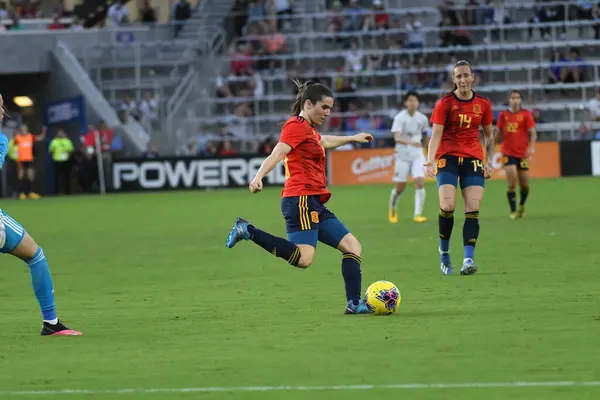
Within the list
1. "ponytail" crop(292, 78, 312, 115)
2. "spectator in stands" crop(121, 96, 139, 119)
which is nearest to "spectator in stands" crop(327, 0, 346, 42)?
"spectator in stands" crop(121, 96, 139, 119)

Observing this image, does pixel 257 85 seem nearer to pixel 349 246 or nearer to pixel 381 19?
pixel 381 19

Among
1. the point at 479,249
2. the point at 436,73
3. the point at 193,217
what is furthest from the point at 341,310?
the point at 436,73

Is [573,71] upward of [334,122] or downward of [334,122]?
upward

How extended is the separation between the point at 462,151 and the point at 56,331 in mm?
5669

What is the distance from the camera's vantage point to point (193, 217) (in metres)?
27.2

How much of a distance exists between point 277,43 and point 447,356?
35.5 meters

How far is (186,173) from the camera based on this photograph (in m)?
40.6

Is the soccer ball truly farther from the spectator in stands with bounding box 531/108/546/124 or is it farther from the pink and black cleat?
the spectator in stands with bounding box 531/108/546/124

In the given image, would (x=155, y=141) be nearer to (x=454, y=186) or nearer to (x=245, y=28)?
(x=245, y=28)

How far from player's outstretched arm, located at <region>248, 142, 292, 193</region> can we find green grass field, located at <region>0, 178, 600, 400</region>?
1146mm

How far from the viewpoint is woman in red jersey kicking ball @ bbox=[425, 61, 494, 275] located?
1434 centimetres

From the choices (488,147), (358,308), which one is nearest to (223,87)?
(488,147)

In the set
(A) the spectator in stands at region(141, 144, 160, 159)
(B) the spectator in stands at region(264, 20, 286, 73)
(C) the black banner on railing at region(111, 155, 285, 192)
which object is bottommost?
(C) the black banner on railing at region(111, 155, 285, 192)

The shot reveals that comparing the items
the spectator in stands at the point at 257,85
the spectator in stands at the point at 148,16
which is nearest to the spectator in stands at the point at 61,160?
the spectator in stands at the point at 257,85
